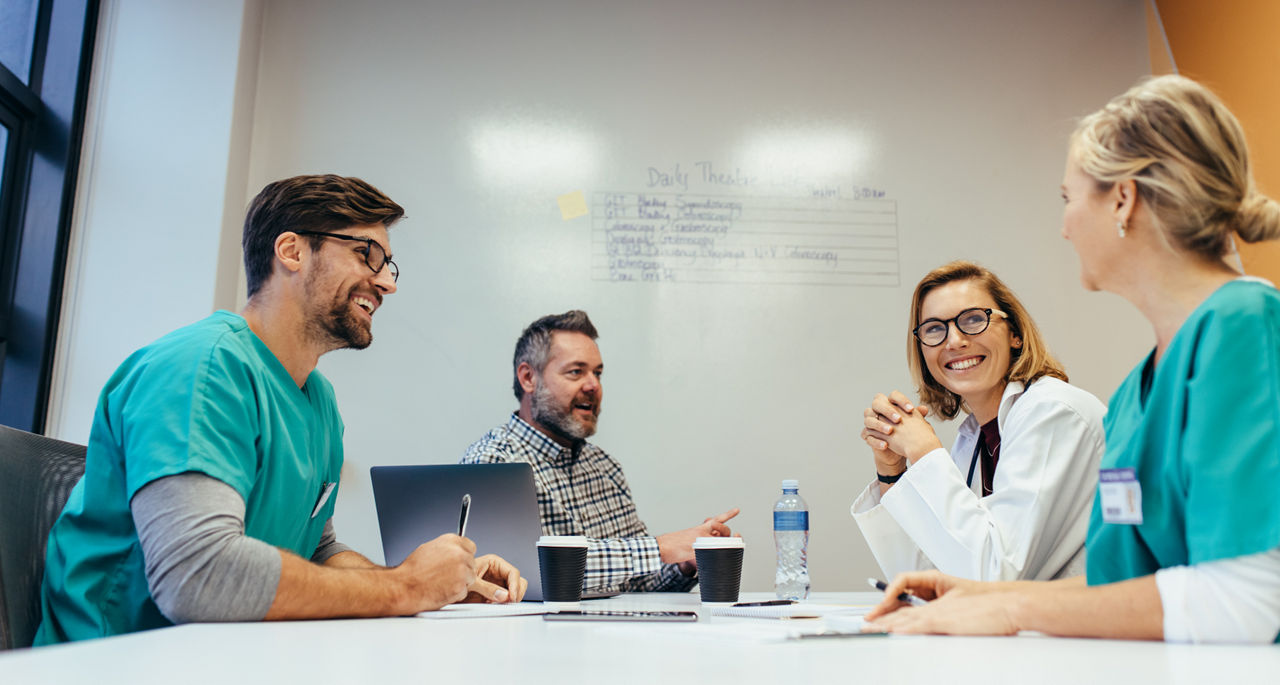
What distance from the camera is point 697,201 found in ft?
10.3

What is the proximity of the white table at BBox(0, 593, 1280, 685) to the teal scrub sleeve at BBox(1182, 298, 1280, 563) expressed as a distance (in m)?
0.11

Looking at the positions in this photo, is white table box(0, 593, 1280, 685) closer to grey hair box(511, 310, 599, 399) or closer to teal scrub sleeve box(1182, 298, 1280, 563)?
teal scrub sleeve box(1182, 298, 1280, 563)

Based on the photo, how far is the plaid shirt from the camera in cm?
212

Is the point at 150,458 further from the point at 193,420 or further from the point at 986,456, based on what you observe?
the point at 986,456

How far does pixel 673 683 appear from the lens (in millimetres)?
659

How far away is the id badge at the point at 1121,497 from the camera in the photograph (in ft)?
Answer: 3.06

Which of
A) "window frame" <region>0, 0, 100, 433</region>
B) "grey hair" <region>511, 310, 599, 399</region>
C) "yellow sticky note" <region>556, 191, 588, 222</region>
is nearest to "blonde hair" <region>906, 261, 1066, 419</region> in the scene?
"grey hair" <region>511, 310, 599, 399</region>

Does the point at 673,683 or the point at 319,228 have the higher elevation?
the point at 319,228

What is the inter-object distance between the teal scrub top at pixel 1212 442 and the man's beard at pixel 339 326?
1278 millimetres

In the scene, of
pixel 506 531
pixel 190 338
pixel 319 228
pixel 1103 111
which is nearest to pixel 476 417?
pixel 506 531

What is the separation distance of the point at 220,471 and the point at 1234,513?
47.1 inches

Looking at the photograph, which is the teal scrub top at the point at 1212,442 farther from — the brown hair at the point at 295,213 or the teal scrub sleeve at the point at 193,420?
the brown hair at the point at 295,213

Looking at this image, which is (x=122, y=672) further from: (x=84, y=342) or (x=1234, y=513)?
(x=84, y=342)

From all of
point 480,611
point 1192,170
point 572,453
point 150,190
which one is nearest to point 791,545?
point 572,453
